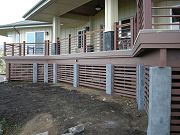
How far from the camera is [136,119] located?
7543mm

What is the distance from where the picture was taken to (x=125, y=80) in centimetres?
1038

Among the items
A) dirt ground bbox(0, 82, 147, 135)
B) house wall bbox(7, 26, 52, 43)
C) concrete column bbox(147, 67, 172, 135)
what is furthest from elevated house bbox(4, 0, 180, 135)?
house wall bbox(7, 26, 52, 43)

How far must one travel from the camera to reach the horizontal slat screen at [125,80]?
388 inches

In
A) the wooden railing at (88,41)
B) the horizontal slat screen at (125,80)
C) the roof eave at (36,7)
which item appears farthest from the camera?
the roof eave at (36,7)

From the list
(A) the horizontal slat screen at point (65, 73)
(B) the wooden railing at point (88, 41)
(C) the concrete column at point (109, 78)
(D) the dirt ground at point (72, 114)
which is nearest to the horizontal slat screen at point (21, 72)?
(A) the horizontal slat screen at point (65, 73)

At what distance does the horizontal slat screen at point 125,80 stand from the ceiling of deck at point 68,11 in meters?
5.35

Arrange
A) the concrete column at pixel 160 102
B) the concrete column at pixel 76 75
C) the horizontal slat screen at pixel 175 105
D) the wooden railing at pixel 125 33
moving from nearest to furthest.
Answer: the concrete column at pixel 160 102 → the horizontal slat screen at pixel 175 105 → the wooden railing at pixel 125 33 → the concrete column at pixel 76 75

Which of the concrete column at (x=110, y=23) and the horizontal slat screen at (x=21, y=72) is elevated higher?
the concrete column at (x=110, y=23)

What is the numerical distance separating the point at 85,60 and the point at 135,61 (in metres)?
4.30

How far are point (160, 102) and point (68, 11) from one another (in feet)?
41.2

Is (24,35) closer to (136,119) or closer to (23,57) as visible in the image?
(23,57)

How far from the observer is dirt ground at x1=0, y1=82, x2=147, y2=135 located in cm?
698

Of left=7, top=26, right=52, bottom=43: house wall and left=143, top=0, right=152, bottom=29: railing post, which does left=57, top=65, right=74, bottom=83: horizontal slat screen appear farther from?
left=143, top=0, right=152, bottom=29: railing post

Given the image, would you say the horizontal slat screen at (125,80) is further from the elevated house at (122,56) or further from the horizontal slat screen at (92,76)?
the horizontal slat screen at (92,76)
